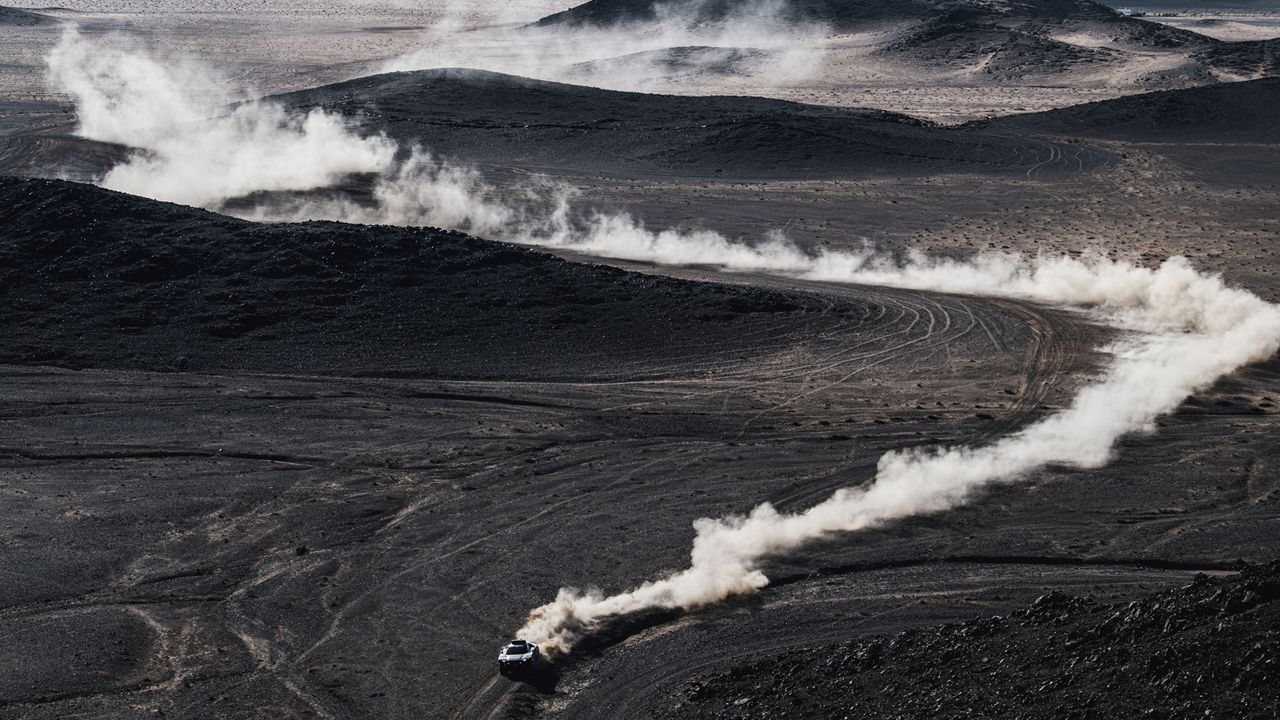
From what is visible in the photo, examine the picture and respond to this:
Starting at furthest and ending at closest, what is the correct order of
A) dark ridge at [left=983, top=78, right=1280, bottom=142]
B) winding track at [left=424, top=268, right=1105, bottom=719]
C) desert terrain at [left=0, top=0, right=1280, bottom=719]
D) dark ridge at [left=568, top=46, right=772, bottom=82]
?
1. dark ridge at [left=568, top=46, right=772, bottom=82]
2. dark ridge at [left=983, top=78, right=1280, bottom=142]
3. winding track at [left=424, top=268, right=1105, bottom=719]
4. desert terrain at [left=0, top=0, right=1280, bottom=719]

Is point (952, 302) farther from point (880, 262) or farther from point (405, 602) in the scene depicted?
point (405, 602)

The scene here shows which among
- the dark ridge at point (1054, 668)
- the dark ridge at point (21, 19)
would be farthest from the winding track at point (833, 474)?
the dark ridge at point (21, 19)

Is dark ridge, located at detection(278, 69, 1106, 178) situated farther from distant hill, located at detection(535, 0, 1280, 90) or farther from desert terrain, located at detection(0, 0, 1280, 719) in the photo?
distant hill, located at detection(535, 0, 1280, 90)

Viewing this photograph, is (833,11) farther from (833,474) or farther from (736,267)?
(833,474)

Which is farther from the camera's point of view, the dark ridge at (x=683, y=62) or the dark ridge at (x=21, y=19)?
the dark ridge at (x=21, y=19)

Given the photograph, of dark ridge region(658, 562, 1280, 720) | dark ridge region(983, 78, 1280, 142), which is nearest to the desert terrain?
dark ridge region(658, 562, 1280, 720)

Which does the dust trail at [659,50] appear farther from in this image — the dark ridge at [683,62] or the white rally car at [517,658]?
the white rally car at [517,658]
